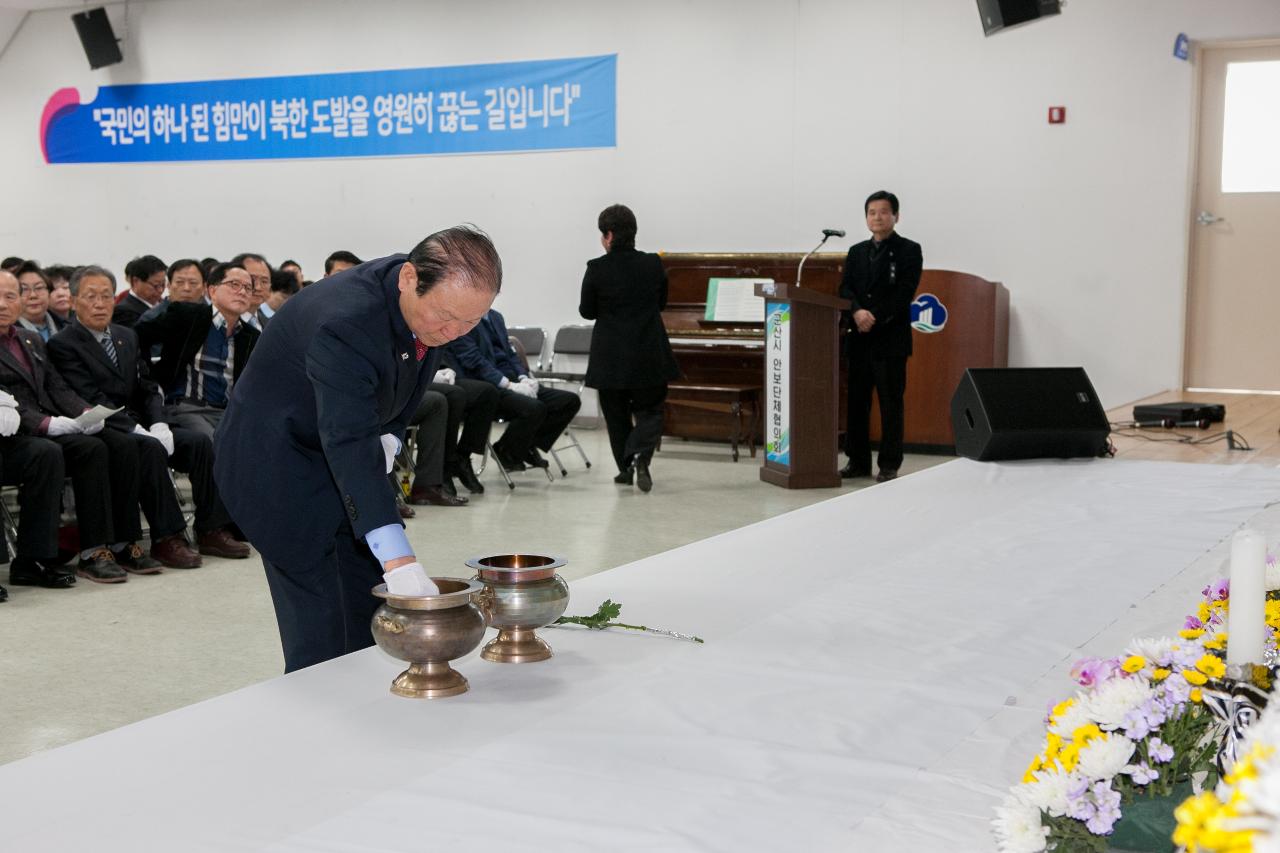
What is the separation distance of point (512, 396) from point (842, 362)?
244 centimetres

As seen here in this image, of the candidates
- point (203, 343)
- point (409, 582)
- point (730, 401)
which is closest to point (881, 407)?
point (730, 401)

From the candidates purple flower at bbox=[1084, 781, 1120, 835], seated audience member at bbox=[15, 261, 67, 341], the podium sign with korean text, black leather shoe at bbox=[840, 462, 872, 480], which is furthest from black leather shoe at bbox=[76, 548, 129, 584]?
purple flower at bbox=[1084, 781, 1120, 835]

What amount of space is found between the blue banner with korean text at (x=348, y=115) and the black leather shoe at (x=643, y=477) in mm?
3484

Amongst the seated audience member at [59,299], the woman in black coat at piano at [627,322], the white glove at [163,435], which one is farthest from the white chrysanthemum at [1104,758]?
the seated audience member at [59,299]

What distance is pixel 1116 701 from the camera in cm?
113

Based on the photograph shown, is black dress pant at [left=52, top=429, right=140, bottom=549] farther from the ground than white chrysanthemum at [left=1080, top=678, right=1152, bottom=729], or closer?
closer

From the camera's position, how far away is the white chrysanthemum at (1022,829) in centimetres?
110

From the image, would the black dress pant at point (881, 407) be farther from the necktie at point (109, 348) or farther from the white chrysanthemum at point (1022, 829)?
the white chrysanthemum at point (1022, 829)

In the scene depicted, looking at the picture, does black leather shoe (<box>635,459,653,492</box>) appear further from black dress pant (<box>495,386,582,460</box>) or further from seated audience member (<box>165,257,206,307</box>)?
seated audience member (<box>165,257,206,307</box>)

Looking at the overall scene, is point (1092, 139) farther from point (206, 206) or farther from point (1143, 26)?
point (206, 206)

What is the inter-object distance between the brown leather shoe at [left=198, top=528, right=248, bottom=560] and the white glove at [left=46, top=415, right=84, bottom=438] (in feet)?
2.17

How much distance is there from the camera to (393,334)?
2.00 metres

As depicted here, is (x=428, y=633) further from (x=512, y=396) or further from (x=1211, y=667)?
(x=512, y=396)

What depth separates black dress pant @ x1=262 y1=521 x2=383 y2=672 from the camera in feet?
7.24
